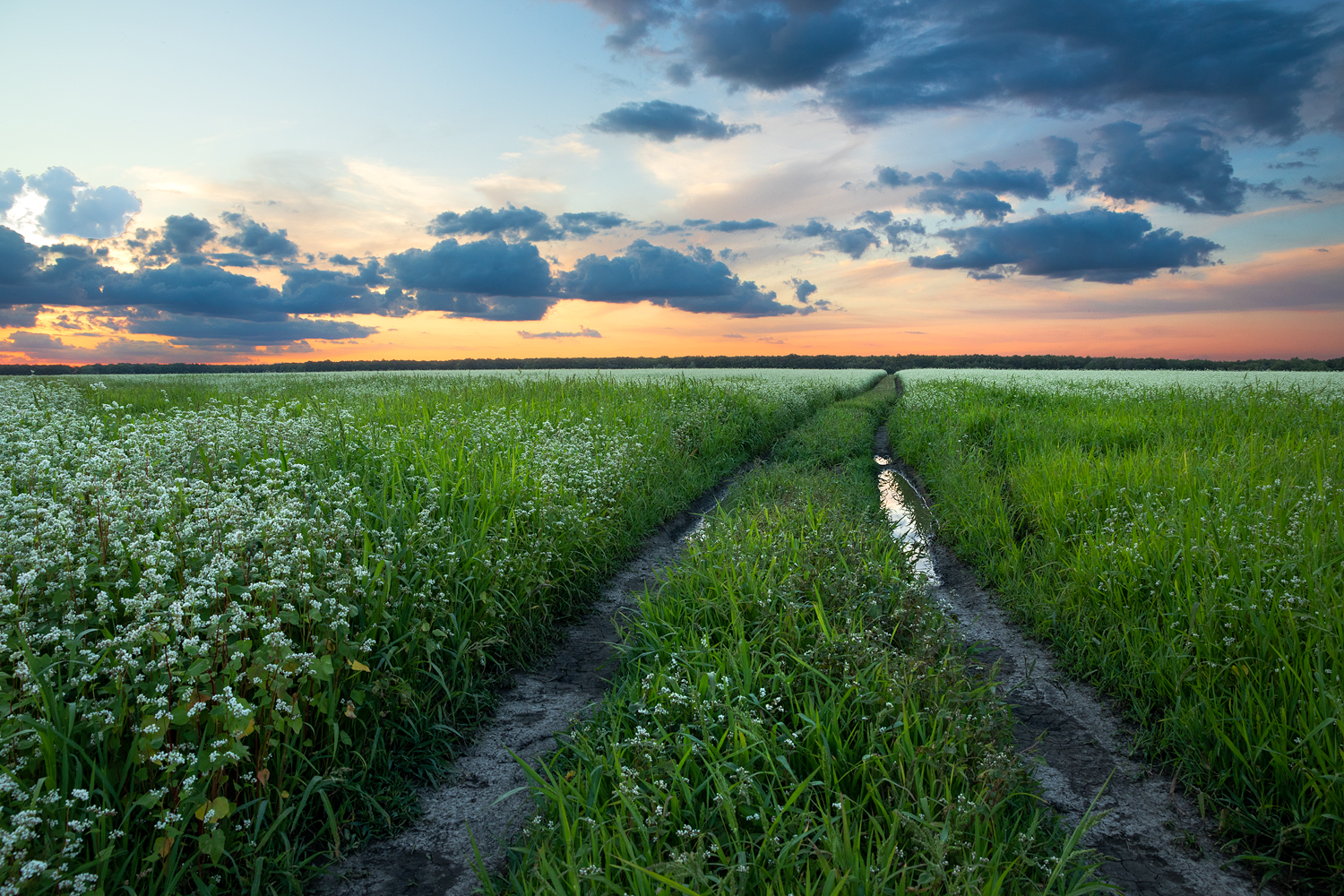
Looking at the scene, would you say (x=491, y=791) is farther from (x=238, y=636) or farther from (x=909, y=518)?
(x=909, y=518)

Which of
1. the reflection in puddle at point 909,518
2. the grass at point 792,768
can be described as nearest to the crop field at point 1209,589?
the reflection in puddle at point 909,518

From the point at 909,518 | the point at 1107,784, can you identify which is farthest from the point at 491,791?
the point at 909,518

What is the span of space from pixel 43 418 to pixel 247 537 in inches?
209

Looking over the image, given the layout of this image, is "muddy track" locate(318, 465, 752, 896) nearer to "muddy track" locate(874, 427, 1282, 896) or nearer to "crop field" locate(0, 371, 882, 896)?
"crop field" locate(0, 371, 882, 896)

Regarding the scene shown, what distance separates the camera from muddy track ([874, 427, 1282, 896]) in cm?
293

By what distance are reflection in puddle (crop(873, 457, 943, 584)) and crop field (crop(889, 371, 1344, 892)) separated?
1.15 ft

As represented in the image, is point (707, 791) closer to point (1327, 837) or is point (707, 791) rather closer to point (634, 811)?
point (634, 811)

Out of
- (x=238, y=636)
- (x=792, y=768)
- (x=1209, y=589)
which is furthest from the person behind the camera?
(x=1209, y=589)

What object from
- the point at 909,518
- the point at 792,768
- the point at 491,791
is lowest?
the point at 491,791

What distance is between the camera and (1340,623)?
3.63 meters

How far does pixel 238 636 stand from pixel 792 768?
303 centimetres

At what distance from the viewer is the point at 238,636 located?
3.37 meters

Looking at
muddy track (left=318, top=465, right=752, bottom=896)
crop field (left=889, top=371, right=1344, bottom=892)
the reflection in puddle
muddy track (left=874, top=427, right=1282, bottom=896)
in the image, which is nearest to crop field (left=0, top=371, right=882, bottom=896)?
muddy track (left=318, top=465, right=752, bottom=896)

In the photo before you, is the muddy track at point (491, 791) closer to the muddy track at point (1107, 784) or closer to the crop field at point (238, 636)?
the crop field at point (238, 636)
